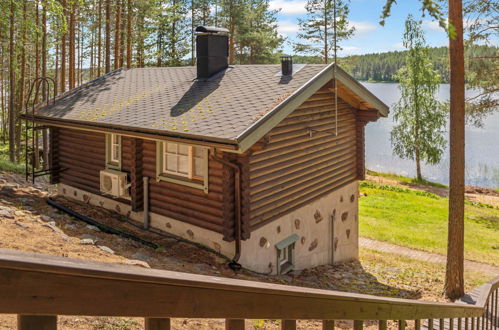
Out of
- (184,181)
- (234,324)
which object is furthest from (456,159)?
(234,324)

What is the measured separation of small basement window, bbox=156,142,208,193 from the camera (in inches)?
350

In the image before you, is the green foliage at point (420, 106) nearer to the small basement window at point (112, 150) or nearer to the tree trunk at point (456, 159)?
the tree trunk at point (456, 159)

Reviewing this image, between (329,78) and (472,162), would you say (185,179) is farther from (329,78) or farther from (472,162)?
(472,162)

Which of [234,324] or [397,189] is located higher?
[234,324]

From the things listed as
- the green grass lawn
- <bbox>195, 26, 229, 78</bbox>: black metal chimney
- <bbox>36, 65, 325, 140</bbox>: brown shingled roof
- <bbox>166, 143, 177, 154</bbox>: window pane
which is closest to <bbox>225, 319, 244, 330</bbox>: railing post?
<bbox>36, 65, 325, 140</bbox>: brown shingled roof

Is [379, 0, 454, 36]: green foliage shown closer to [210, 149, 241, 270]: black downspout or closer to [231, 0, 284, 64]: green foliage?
[210, 149, 241, 270]: black downspout

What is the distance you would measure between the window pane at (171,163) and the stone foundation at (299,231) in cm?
122

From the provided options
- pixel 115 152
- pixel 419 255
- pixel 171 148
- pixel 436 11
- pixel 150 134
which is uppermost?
pixel 436 11

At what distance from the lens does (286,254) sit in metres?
10.1

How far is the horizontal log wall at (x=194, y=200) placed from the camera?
845cm

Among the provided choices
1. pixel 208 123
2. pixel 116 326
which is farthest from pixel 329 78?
pixel 116 326

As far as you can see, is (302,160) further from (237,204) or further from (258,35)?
(258,35)

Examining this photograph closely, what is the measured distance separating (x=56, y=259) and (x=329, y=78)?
9.58 metres

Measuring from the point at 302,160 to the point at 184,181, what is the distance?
3.10 m
